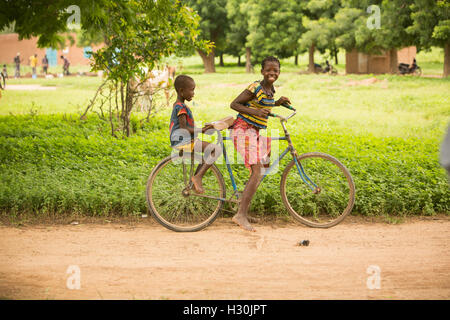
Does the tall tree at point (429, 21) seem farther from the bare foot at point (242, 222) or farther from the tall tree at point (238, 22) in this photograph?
the bare foot at point (242, 222)

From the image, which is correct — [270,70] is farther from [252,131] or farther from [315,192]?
[315,192]

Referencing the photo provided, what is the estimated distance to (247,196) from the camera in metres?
5.27

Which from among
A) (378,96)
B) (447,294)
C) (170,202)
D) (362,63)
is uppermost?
(362,63)

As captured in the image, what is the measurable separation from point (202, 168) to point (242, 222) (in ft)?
2.30

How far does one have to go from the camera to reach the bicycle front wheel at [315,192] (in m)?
5.44

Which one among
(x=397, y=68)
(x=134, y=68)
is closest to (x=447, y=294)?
(x=134, y=68)

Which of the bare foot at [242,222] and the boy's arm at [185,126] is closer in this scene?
the boy's arm at [185,126]

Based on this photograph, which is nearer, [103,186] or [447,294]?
[447,294]

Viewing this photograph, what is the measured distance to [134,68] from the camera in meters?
8.78

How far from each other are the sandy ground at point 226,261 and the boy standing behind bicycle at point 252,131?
39 centimetres

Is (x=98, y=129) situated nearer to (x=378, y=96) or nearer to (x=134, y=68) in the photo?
(x=134, y=68)

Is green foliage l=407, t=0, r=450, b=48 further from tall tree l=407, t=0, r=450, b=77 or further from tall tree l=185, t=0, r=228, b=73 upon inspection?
tall tree l=185, t=0, r=228, b=73

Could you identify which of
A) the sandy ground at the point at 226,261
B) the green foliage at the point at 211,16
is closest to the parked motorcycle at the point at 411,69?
the green foliage at the point at 211,16
